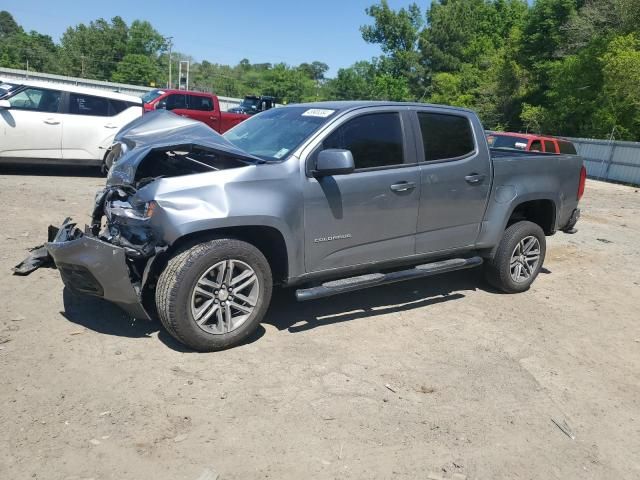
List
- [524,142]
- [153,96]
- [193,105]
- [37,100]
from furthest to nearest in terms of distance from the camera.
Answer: [153,96] < [193,105] < [524,142] < [37,100]

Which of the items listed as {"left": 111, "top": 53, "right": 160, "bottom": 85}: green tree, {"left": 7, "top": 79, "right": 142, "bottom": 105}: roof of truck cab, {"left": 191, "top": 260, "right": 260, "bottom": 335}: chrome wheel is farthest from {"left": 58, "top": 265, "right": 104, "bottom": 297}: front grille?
{"left": 111, "top": 53, "right": 160, "bottom": 85}: green tree

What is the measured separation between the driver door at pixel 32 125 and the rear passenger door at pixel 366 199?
7759 millimetres

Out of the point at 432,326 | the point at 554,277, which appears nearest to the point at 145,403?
the point at 432,326

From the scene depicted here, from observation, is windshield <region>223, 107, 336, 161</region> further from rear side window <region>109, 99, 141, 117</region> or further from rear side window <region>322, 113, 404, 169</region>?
rear side window <region>109, 99, 141, 117</region>

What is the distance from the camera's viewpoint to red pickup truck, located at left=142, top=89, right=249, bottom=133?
18797mm

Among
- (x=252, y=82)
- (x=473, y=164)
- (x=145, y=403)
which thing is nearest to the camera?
(x=145, y=403)

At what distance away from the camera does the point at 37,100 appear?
402 inches

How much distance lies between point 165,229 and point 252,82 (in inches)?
4511

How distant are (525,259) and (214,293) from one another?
3615mm

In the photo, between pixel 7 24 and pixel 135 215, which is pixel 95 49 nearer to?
pixel 7 24

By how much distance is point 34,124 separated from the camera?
32.9ft

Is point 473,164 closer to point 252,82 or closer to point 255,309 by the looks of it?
point 255,309

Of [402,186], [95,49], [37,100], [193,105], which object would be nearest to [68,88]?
[37,100]

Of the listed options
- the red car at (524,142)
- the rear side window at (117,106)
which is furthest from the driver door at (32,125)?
the red car at (524,142)
